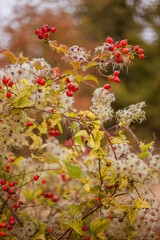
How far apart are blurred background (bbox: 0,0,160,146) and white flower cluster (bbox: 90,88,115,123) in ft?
17.7

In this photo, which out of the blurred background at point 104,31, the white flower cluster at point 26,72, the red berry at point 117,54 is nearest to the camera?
the red berry at point 117,54

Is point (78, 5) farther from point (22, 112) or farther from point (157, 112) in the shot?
point (22, 112)

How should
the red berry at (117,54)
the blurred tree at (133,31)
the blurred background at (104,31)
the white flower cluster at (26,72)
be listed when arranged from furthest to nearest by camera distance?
the blurred tree at (133,31) → the blurred background at (104,31) → the white flower cluster at (26,72) → the red berry at (117,54)

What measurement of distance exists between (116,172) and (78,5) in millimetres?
9138

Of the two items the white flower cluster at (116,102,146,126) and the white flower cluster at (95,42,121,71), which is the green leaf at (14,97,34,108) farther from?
the white flower cluster at (116,102,146,126)

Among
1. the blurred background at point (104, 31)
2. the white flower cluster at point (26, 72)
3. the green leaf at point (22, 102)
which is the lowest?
the green leaf at point (22, 102)

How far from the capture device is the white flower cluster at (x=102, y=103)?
3.89ft

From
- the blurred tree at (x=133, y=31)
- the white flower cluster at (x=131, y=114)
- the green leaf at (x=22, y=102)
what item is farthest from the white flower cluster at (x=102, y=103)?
the blurred tree at (x=133, y=31)

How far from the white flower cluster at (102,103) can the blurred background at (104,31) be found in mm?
5400

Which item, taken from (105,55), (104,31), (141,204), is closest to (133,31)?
(104,31)

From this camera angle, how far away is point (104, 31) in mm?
8977

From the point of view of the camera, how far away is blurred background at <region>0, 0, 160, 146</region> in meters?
6.46

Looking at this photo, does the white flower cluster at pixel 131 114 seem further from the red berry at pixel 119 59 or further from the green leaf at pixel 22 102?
the green leaf at pixel 22 102

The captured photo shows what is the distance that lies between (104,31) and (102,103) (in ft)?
27.5
